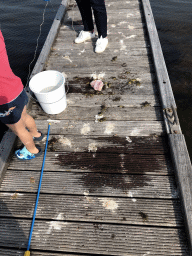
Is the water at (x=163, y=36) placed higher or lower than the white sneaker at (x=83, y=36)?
lower

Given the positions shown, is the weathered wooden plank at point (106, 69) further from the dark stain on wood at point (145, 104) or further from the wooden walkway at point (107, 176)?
the dark stain on wood at point (145, 104)

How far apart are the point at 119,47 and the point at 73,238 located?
3359mm

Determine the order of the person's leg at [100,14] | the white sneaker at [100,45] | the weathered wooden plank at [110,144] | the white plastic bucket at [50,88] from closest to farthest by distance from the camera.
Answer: the weathered wooden plank at [110,144], the white plastic bucket at [50,88], the person's leg at [100,14], the white sneaker at [100,45]

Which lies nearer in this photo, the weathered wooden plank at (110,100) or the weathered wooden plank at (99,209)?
the weathered wooden plank at (99,209)

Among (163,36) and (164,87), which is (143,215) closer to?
(164,87)

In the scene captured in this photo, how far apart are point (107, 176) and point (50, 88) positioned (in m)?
1.48

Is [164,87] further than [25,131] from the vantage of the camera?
Yes

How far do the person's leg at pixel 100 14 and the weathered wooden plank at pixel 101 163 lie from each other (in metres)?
2.36

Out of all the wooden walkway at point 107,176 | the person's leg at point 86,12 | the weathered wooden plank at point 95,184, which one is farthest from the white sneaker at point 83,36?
the weathered wooden plank at point 95,184

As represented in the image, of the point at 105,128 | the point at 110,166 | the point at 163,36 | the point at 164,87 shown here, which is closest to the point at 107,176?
the point at 110,166

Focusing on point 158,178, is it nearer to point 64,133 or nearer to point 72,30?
point 64,133

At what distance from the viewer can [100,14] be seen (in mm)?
3025

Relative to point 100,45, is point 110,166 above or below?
below

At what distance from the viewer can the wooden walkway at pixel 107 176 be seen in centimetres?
161
